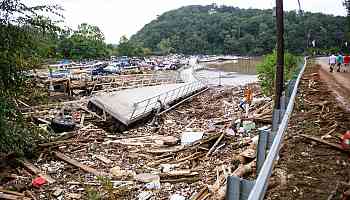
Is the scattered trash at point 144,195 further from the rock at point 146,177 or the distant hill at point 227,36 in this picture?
the distant hill at point 227,36

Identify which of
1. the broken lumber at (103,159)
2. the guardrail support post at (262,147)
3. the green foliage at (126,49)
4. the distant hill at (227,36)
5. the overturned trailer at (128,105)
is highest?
the distant hill at (227,36)

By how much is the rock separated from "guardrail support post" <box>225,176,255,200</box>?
8419 millimetres

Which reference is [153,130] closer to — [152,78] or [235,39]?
[152,78]

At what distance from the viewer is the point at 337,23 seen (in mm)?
114125

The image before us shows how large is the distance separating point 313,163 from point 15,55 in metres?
8.69

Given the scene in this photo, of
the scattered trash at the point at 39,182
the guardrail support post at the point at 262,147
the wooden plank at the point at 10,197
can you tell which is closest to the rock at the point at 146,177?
the scattered trash at the point at 39,182

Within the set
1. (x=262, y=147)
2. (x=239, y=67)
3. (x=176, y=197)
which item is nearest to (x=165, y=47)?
(x=239, y=67)

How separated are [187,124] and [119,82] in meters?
17.3

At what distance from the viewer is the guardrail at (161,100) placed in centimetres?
2306

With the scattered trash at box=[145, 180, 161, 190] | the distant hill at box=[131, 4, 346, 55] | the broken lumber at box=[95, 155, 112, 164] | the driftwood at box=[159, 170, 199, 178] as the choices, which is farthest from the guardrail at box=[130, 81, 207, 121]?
the distant hill at box=[131, 4, 346, 55]

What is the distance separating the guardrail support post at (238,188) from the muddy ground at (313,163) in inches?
63.6

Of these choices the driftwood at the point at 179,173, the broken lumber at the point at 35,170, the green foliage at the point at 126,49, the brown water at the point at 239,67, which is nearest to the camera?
the driftwood at the point at 179,173

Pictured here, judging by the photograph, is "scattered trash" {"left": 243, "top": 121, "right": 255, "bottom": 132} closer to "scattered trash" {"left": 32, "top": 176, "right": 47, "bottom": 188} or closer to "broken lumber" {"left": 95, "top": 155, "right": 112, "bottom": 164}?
"broken lumber" {"left": 95, "top": 155, "right": 112, "bottom": 164}

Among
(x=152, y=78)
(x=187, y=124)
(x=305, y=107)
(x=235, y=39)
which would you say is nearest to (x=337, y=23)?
(x=235, y=39)
